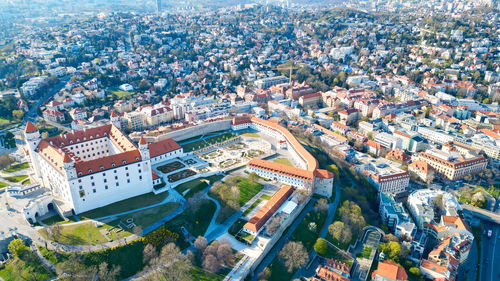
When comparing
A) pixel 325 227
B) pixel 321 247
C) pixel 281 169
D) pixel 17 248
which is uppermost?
pixel 281 169

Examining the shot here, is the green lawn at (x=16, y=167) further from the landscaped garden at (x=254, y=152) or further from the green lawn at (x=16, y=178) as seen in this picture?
the landscaped garden at (x=254, y=152)

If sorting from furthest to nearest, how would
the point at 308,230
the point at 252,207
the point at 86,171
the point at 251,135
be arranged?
1. the point at 251,135
2. the point at 252,207
3. the point at 308,230
4. the point at 86,171

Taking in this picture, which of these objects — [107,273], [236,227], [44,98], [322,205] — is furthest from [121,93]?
[107,273]

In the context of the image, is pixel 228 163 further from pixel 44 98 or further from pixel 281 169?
pixel 44 98

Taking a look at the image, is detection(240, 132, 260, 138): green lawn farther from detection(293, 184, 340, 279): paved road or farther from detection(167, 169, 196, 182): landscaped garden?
detection(293, 184, 340, 279): paved road

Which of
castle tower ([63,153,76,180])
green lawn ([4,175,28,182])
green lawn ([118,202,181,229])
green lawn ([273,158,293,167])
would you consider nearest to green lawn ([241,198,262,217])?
green lawn ([118,202,181,229])

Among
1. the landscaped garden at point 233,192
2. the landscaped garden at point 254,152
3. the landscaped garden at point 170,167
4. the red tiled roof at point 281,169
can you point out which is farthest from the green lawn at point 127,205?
the landscaped garden at point 254,152

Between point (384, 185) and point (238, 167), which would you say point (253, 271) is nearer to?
point (238, 167)

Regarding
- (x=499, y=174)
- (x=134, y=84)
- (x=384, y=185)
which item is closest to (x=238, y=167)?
(x=384, y=185)
